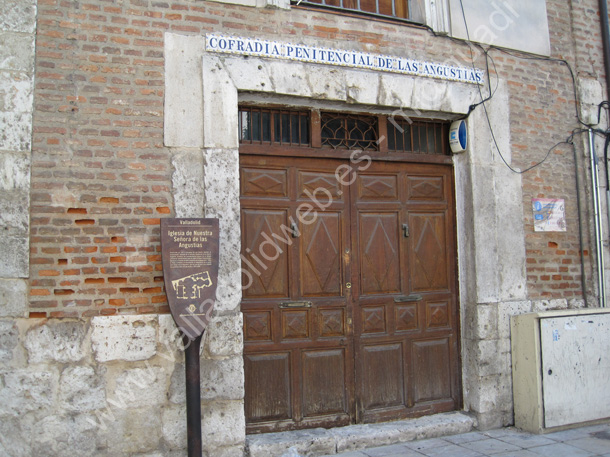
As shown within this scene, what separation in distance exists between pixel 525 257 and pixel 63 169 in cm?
436

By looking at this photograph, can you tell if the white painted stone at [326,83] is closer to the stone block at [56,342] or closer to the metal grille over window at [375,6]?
the metal grille over window at [375,6]

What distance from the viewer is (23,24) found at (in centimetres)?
401

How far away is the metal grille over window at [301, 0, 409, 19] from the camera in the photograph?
516 cm

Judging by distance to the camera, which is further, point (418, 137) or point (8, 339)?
point (418, 137)

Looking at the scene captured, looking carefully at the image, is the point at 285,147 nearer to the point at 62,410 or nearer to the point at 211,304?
the point at 211,304

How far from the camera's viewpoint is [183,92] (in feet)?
14.3

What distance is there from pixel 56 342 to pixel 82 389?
1.27 ft

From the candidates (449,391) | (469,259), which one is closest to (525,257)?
(469,259)

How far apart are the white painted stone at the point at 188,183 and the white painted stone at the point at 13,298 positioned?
121cm

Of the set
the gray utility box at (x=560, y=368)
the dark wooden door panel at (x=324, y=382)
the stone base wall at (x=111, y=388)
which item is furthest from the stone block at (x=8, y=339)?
the gray utility box at (x=560, y=368)

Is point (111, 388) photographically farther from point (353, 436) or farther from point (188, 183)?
point (353, 436)

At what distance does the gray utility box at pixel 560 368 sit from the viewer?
5.12 meters

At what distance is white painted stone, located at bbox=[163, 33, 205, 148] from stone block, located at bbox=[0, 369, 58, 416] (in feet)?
6.33

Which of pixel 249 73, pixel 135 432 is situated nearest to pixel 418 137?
pixel 249 73
